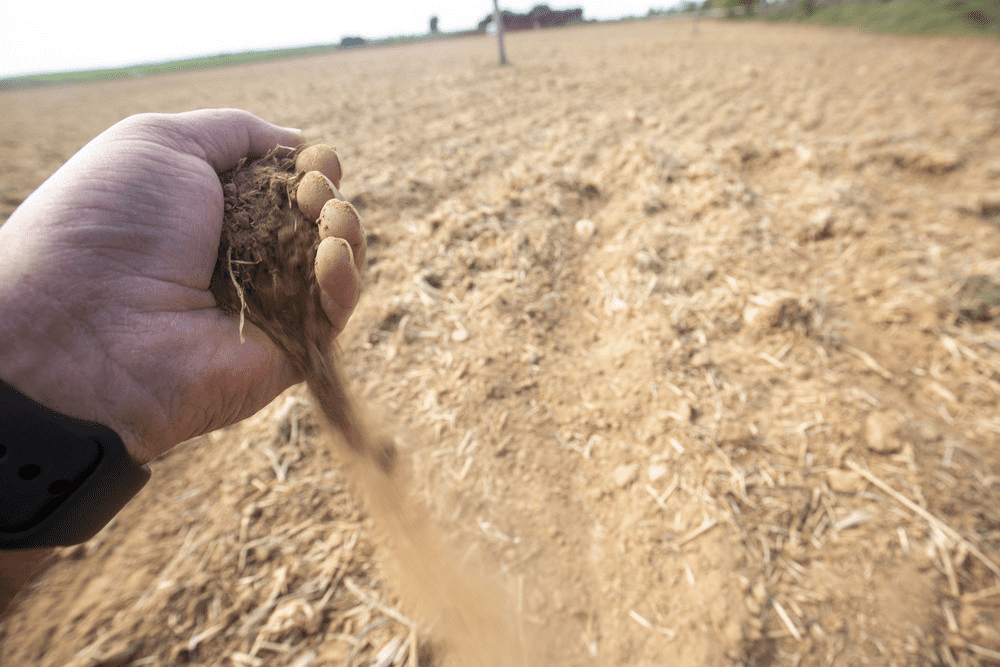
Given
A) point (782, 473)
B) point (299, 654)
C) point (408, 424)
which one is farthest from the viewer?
point (408, 424)

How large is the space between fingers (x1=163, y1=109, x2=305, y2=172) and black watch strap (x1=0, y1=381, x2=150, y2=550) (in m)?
1.08

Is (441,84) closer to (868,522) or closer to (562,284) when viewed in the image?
(562,284)

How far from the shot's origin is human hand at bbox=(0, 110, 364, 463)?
1305 millimetres

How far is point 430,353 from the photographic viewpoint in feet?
9.05

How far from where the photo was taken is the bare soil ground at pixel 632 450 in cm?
171

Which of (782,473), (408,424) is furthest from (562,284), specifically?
(782,473)

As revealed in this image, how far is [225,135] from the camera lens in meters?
1.78

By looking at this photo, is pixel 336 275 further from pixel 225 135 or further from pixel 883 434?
pixel 883 434

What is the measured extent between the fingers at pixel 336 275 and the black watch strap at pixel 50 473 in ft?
2.45

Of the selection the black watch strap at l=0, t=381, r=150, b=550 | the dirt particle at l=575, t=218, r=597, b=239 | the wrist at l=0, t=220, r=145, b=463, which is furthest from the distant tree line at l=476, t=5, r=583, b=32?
the black watch strap at l=0, t=381, r=150, b=550

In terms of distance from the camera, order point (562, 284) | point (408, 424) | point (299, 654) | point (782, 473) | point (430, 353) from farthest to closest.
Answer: point (562, 284) → point (430, 353) → point (408, 424) → point (782, 473) → point (299, 654)

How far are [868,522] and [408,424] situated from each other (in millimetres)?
2238

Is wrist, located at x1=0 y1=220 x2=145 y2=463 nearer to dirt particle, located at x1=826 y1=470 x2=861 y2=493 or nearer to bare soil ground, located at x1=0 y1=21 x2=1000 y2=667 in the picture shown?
bare soil ground, located at x1=0 y1=21 x2=1000 y2=667

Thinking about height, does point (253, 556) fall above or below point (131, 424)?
below
